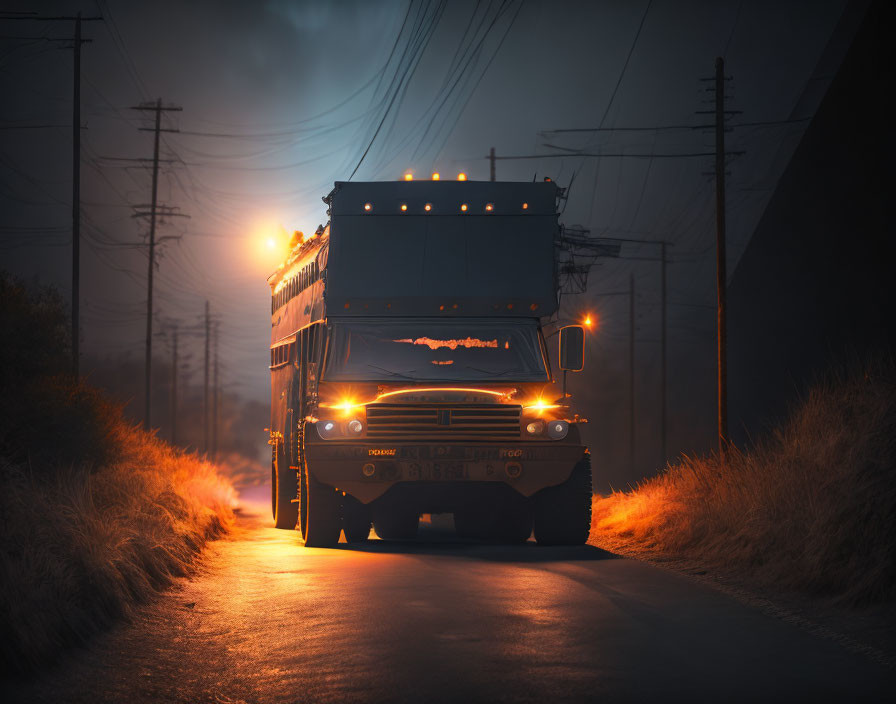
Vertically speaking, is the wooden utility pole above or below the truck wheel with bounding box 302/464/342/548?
above

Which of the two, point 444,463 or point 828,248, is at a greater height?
point 828,248

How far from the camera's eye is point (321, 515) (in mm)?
16156

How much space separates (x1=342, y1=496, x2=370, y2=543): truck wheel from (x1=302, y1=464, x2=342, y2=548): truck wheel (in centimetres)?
11

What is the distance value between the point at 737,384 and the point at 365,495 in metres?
53.9

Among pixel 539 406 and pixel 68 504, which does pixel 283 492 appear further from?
pixel 68 504

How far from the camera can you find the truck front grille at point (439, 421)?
15.6 meters

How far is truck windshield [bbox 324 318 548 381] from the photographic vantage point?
16422 mm

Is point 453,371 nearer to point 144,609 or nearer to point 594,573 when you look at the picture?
point 594,573

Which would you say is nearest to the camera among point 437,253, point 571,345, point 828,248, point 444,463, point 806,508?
point 806,508

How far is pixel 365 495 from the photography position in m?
15.6

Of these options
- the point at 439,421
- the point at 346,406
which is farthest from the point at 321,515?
the point at 439,421

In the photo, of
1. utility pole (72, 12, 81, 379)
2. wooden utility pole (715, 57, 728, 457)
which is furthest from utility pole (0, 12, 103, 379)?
wooden utility pole (715, 57, 728, 457)

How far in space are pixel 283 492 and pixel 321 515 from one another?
24.8ft

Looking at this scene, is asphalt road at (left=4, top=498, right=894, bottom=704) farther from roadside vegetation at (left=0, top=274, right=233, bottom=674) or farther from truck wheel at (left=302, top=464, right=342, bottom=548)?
truck wheel at (left=302, top=464, right=342, bottom=548)
